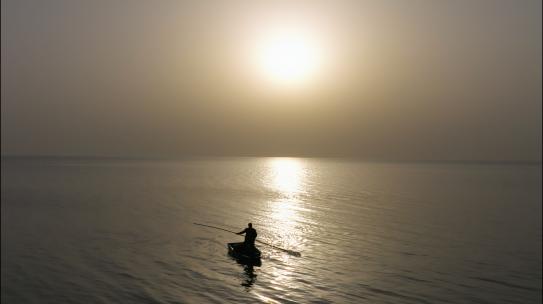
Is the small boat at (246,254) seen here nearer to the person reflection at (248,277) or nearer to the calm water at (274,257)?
the person reflection at (248,277)

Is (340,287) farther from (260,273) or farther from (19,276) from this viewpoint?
(19,276)

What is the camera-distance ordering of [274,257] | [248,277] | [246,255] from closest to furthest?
[248,277] → [246,255] → [274,257]

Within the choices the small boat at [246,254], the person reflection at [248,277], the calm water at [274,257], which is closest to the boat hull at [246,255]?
the small boat at [246,254]

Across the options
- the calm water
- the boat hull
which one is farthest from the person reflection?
the boat hull

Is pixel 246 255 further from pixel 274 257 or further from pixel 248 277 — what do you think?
pixel 248 277

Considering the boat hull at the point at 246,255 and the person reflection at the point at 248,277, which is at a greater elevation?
the boat hull at the point at 246,255

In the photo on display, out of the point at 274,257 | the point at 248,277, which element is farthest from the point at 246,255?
the point at 248,277

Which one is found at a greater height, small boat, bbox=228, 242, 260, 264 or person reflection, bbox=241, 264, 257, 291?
small boat, bbox=228, 242, 260, 264

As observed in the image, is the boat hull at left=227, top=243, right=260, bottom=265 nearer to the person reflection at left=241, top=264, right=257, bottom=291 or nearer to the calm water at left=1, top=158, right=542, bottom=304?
the person reflection at left=241, top=264, right=257, bottom=291

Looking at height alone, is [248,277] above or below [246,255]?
below

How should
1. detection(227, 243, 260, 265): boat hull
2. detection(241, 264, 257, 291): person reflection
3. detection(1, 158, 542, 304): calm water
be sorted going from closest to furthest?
detection(1, 158, 542, 304): calm water → detection(241, 264, 257, 291): person reflection → detection(227, 243, 260, 265): boat hull

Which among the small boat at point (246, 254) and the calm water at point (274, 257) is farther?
the small boat at point (246, 254)

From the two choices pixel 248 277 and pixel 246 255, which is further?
pixel 246 255

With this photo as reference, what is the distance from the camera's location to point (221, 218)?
60469mm
